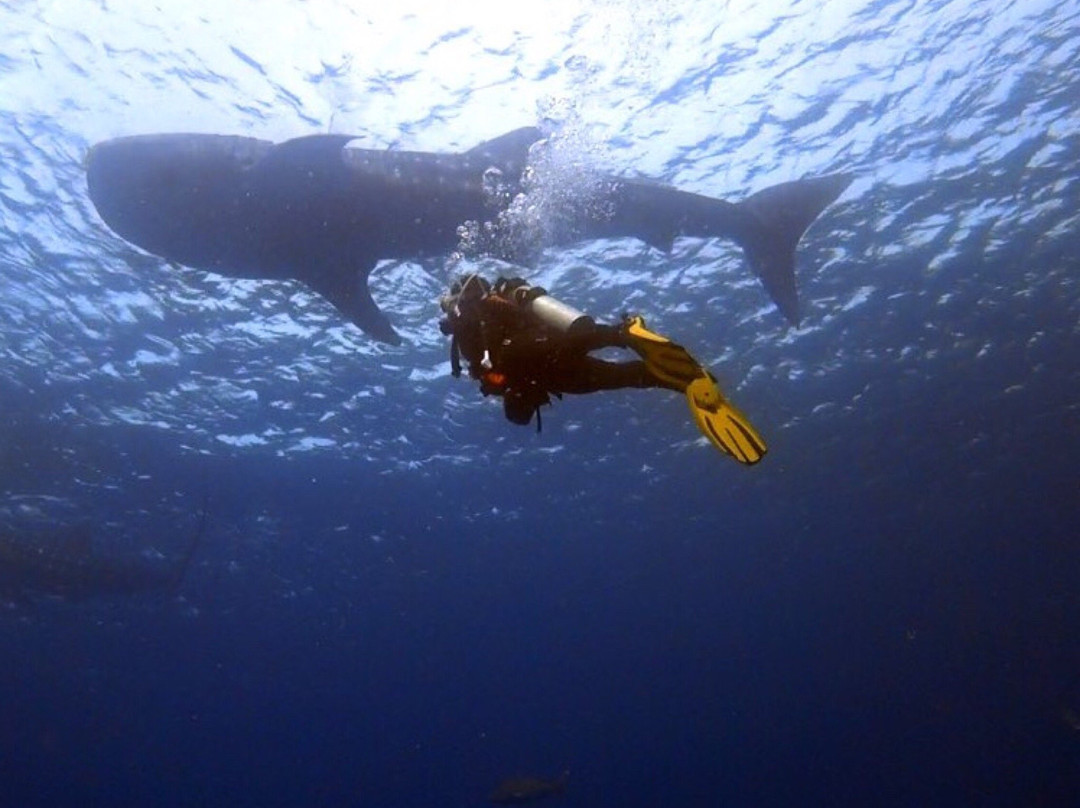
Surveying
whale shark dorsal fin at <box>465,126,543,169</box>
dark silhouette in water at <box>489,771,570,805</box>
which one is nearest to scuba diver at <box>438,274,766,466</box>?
whale shark dorsal fin at <box>465,126,543,169</box>

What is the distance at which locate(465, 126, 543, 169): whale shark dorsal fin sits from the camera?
10.3 metres

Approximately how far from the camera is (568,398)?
827 inches

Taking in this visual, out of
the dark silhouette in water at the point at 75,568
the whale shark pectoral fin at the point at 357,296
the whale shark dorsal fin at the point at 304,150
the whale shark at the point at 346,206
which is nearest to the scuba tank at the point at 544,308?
the whale shark dorsal fin at the point at 304,150

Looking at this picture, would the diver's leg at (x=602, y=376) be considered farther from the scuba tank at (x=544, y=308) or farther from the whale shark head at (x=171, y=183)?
the whale shark head at (x=171, y=183)

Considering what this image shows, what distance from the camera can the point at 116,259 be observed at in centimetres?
1317

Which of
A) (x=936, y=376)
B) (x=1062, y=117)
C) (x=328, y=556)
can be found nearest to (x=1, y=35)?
(x=1062, y=117)

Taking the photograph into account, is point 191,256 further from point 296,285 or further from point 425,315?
point 425,315

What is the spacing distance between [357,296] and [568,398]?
10.1m

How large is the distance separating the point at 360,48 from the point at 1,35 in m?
3.91

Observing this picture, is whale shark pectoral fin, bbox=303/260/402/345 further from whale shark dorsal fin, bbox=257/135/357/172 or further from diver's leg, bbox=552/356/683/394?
diver's leg, bbox=552/356/683/394

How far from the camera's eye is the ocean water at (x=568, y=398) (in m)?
10.0

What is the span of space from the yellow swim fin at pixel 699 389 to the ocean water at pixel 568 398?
273 inches

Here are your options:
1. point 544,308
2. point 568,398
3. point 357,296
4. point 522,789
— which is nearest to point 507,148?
point 357,296

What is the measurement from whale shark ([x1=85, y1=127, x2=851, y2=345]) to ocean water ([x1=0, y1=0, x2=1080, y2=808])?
70 cm
